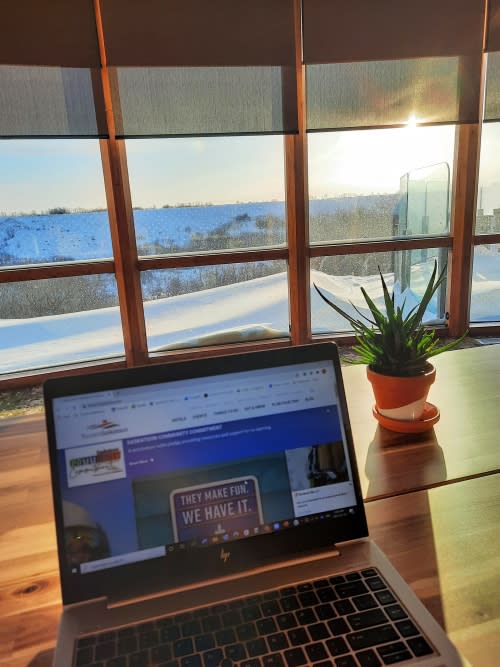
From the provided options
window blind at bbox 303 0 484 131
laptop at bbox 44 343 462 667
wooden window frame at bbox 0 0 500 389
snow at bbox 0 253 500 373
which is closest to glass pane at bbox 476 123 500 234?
wooden window frame at bbox 0 0 500 389

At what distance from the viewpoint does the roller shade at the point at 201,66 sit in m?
2.89

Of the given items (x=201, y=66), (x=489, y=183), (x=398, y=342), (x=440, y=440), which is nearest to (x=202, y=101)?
(x=201, y=66)

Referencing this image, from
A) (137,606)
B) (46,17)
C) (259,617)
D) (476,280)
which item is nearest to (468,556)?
(259,617)

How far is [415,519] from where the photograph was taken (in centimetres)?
80

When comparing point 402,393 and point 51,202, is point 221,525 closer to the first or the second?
point 402,393

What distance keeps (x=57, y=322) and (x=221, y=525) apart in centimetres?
302

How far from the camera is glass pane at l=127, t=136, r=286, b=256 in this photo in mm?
3303

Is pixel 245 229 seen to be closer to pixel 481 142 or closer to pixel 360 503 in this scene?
pixel 481 142

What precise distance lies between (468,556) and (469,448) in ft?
1.14

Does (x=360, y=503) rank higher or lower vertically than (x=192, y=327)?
higher

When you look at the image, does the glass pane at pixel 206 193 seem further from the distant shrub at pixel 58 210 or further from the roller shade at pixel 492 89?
the roller shade at pixel 492 89

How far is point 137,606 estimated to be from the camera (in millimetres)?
→ 634

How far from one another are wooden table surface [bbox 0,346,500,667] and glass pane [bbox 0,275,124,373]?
85.4 inches

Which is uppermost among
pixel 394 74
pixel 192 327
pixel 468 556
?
pixel 394 74
